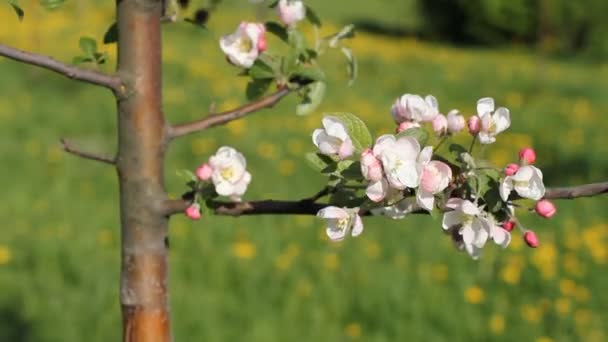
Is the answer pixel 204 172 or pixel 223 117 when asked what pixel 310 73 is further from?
pixel 204 172

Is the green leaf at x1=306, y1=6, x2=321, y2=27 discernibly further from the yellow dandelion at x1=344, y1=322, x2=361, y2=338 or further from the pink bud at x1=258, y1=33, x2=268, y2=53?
the yellow dandelion at x1=344, y1=322, x2=361, y2=338

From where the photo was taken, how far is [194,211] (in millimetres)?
1422

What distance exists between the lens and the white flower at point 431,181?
1.17m

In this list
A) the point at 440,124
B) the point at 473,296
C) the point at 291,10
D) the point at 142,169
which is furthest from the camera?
the point at 473,296

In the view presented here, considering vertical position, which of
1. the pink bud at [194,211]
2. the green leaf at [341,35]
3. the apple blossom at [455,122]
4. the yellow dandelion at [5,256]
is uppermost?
the green leaf at [341,35]

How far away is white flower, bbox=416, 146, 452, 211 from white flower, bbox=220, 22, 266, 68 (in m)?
0.54

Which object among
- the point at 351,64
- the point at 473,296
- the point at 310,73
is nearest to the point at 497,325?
the point at 473,296

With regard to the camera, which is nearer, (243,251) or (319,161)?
(319,161)

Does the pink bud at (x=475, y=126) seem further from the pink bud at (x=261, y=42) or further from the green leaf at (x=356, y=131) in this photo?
the pink bud at (x=261, y=42)

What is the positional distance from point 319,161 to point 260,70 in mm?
464

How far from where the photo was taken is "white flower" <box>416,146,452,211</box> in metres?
1.17

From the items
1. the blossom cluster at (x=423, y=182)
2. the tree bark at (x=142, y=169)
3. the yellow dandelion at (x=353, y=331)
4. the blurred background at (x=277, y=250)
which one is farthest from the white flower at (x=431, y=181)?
the yellow dandelion at (x=353, y=331)

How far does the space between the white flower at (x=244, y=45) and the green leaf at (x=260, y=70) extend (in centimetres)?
2

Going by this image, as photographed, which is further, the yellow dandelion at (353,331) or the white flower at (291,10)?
the yellow dandelion at (353,331)
